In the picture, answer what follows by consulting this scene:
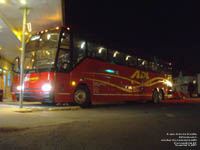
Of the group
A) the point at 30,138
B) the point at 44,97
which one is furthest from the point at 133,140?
the point at 44,97

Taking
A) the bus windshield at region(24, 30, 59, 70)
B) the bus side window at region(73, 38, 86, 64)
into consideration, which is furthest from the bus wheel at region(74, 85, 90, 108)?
the bus windshield at region(24, 30, 59, 70)

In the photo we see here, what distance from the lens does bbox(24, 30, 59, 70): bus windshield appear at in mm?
10977

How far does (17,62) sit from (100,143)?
948 centimetres

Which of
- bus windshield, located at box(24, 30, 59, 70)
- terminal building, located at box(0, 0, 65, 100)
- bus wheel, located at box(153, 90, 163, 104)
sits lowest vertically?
bus wheel, located at box(153, 90, 163, 104)

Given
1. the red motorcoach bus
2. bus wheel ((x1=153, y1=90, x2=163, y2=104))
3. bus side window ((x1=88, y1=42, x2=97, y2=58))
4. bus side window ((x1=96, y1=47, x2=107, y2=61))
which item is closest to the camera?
the red motorcoach bus

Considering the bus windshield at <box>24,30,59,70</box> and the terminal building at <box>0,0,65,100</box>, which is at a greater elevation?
the terminal building at <box>0,0,65,100</box>

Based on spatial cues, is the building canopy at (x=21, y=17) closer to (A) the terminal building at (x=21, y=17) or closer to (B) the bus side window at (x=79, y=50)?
(A) the terminal building at (x=21, y=17)

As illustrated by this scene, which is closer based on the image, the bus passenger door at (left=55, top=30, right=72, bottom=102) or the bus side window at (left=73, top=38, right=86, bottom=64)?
the bus passenger door at (left=55, top=30, right=72, bottom=102)

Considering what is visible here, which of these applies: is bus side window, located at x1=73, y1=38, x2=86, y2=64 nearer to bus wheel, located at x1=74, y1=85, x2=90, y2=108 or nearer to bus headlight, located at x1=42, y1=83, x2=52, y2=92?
bus wheel, located at x1=74, y1=85, x2=90, y2=108

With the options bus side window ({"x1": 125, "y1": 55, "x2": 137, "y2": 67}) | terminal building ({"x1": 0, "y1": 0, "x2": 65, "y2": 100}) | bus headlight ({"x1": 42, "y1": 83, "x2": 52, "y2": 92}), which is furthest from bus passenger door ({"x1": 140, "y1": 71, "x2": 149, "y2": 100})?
bus headlight ({"x1": 42, "y1": 83, "x2": 52, "y2": 92})

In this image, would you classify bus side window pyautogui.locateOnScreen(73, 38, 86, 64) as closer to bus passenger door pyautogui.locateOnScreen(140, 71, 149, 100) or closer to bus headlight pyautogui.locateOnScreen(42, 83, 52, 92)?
bus headlight pyautogui.locateOnScreen(42, 83, 52, 92)

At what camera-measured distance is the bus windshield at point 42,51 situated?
1098 cm

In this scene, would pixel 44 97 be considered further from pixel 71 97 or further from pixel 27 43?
pixel 27 43

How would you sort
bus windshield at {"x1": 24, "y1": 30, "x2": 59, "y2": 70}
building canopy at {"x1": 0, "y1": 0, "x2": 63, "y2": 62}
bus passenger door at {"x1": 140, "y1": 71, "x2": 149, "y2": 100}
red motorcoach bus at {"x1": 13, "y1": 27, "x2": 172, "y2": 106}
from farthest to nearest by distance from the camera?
1. bus passenger door at {"x1": 140, "y1": 71, "x2": 149, "y2": 100}
2. building canopy at {"x1": 0, "y1": 0, "x2": 63, "y2": 62}
3. bus windshield at {"x1": 24, "y1": 30, "x2": 59, "y2": 70}
4. red motorcoach bus at {"x1": 13, "y1": 27, "x2": 172, "y2": 106}
